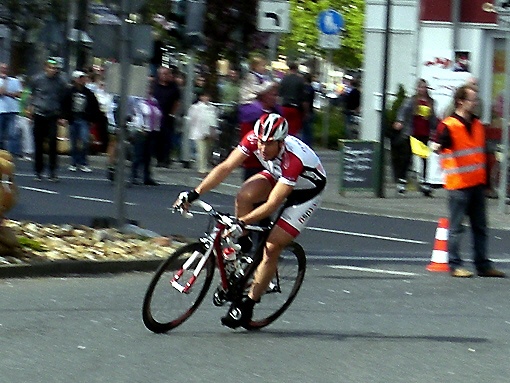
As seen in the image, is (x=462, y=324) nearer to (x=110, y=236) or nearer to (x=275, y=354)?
(x=275, y=354)

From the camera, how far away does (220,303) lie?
10.1m

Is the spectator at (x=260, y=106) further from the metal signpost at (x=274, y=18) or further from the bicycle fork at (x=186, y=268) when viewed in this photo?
the metal signpost at (x=274, y=18)

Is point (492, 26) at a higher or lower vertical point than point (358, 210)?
higher

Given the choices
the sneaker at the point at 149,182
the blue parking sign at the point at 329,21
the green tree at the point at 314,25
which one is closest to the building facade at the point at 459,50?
the blue parking sign at the point at 329,21

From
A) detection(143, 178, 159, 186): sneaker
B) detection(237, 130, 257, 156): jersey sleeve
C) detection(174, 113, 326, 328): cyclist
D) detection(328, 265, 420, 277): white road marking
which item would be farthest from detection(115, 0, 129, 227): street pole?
detection(143, 178, 159, 186): sneaker

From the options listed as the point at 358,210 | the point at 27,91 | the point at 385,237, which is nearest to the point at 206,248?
the point at 385,237

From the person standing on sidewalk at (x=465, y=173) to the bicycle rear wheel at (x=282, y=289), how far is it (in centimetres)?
348

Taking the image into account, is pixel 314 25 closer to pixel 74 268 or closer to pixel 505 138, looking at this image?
pixel 505 138

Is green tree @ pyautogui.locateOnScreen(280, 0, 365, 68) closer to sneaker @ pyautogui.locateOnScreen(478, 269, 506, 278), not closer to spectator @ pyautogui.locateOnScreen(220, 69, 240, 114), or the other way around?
spectator @ pyautogui.locateOnScreen(220, 69, 240, 114)

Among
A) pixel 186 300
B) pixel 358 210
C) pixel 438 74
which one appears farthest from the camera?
pixel 438 74

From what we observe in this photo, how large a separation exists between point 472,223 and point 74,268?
3685mm

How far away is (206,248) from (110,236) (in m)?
5.23

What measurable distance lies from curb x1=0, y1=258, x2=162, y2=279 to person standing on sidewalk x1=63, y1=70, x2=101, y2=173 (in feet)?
35.1

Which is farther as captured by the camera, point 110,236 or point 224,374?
point 110,236
